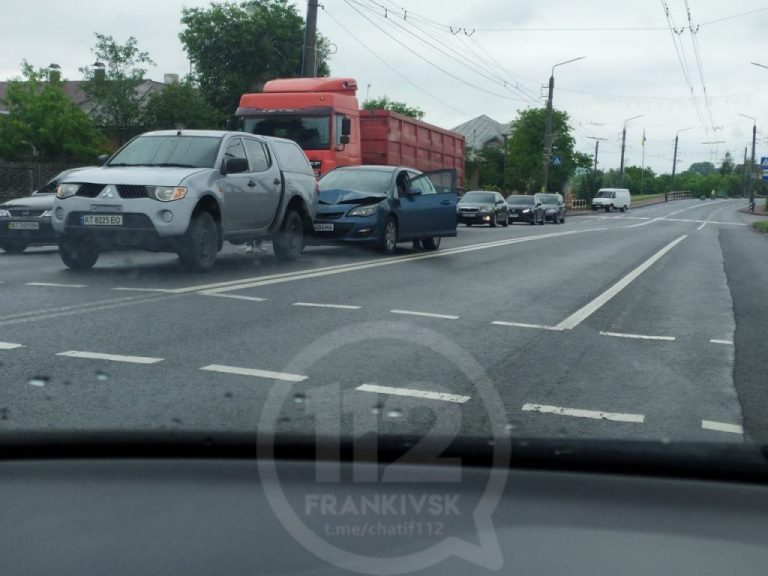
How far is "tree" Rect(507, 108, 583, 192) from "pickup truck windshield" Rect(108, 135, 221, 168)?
6940cm

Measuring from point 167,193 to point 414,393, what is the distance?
22.5ft

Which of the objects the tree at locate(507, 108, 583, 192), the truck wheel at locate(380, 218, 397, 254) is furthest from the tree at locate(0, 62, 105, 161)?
the tree at locate(507, 108, 583, 192)

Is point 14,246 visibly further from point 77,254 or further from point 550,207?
point 550,207

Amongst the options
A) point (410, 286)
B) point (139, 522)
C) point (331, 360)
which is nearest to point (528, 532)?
point (139, 522)

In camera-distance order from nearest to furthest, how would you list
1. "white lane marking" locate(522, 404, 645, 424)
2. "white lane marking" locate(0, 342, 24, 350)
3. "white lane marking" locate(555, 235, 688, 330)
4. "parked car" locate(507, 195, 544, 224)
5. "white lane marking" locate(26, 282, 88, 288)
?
"white lane marking" locate(522, 404, 645, 424) < "white lane marking" locate(0, 342, 24, 350) < "white lane marking" locate(555, 235, 688, 330) < "white lane marking" locate(26, 282, 88, 288) < "parked car" locate(507, 195, 544, 224)

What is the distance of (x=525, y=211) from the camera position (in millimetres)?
44156

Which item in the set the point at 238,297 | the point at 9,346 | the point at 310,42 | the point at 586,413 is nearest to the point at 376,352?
the point at 586,413

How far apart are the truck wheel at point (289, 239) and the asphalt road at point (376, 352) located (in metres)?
0.78

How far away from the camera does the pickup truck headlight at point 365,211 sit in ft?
52.7

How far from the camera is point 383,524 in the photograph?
2.33 m

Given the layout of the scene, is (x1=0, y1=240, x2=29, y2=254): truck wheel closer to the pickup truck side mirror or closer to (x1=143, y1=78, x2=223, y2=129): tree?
the pickup truck side mirror

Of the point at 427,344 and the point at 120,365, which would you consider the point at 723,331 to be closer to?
the point at 427,344

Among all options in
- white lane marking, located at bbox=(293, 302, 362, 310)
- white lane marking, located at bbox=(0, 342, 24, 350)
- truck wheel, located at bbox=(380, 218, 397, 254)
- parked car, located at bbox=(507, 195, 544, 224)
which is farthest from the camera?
parked car, located at bbox=(507, 195, 544, 224)

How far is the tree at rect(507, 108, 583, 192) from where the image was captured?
81375mm
